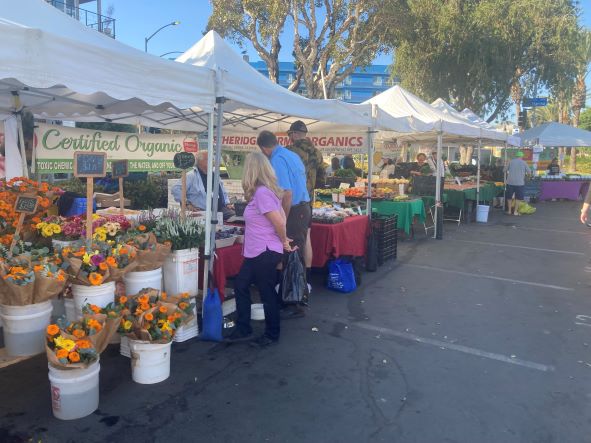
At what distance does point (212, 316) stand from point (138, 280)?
0.77m

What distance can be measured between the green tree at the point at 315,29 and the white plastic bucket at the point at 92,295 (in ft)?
53.7

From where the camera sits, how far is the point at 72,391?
3.11 metres


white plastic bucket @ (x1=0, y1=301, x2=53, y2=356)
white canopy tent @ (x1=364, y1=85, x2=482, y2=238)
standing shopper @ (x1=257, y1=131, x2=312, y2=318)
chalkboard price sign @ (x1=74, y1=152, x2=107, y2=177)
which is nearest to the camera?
white plastic bucket @ (x1=0, y1=301, x2=53, y2=356)

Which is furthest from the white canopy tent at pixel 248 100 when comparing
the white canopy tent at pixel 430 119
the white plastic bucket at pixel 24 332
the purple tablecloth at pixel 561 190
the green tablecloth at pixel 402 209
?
→ the purple tablecloth at pixel 561 190

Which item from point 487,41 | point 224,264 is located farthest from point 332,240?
point 487,41

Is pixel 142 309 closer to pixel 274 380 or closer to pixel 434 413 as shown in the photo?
pixel 274 380

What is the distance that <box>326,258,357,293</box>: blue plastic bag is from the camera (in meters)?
6.20

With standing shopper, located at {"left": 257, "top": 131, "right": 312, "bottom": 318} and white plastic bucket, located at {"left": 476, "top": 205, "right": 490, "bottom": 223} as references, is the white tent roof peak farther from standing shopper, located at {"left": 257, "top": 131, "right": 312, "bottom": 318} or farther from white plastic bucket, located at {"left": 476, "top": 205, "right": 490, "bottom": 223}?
white plastic bucket, located at {"left": 476, "top": 205, "right": 490, "bottom": 223}

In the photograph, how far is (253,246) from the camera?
4.18 m

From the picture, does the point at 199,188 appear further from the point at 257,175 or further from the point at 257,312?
the point at 257,175

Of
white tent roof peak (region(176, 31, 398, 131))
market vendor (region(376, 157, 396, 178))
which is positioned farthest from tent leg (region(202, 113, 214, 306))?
market vendor (region(376, 157, 396, 178))

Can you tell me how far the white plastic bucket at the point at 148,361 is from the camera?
141 inches

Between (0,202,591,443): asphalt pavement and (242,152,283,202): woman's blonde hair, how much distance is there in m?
1.46

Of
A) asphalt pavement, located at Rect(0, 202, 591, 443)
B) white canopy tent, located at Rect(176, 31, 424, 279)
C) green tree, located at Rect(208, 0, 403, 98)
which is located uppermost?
green tree, located at Rect(208, 0, 403, 98)
